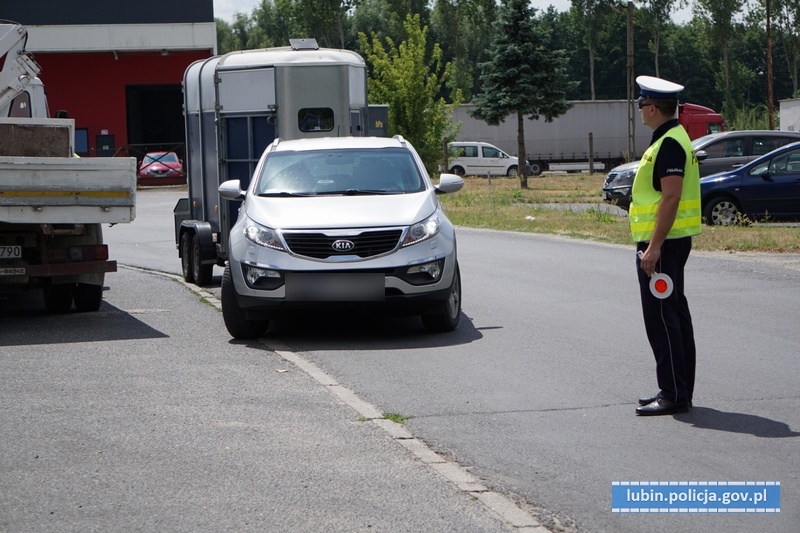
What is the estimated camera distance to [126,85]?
5356cm

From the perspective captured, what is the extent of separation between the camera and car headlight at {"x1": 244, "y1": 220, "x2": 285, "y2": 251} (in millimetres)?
Result: 9836

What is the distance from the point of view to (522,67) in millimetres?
45031

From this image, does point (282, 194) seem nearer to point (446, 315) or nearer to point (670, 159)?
point (446, 315)

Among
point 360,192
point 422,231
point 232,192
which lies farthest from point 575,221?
point 422,231

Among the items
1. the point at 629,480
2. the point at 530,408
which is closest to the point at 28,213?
the point at 530,408

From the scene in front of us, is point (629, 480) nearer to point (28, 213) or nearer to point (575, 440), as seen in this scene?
point (575, 440)

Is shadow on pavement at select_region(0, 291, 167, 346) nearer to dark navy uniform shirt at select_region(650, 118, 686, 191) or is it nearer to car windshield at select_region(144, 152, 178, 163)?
dark navy uniform shirt at select_region(650, 118, 686, 191)

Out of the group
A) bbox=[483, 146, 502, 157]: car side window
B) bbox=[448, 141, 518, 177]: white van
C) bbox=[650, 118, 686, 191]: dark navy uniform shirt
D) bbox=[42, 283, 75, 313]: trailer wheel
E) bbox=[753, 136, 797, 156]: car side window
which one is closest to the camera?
bbox=[650, 118, 686, 191]: dark navy uniform shirt

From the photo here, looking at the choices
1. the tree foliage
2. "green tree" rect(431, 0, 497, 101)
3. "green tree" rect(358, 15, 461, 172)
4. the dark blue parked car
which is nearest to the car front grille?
the dark blue parked car

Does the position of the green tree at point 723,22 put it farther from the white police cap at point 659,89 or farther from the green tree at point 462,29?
the white police cap at point 659,89

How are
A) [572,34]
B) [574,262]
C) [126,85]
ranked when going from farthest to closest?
[572,34] → [126,85] → [574,262]

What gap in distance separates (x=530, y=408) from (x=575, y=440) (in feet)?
2.91

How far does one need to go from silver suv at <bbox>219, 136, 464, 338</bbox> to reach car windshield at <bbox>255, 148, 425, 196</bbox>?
10cm

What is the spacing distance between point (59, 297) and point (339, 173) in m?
3.47
